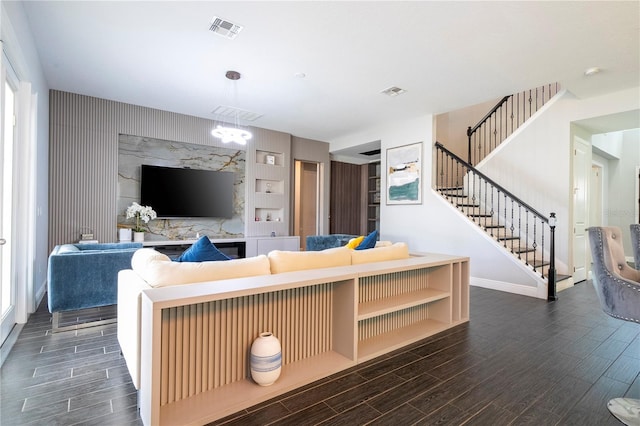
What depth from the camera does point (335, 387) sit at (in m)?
2.01

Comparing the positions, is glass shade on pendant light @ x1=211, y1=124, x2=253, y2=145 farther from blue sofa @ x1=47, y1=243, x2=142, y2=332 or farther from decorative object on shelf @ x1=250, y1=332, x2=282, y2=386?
decorative object on shelf @ x1=250, y1=332, x2=282, y2=386

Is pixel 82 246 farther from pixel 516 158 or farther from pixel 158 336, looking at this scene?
pixel 516 158

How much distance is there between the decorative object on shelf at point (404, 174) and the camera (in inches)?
229

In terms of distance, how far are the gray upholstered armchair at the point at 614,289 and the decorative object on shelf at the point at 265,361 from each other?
192cm

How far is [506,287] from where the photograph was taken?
15.1ft

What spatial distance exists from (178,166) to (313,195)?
10.4 feet

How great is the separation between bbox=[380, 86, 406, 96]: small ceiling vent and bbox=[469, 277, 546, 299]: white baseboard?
3.10 m

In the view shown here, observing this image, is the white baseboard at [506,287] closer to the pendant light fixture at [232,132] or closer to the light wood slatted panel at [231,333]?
the light wood slatted panel at [231,333]

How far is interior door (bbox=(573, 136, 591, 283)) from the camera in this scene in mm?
5105

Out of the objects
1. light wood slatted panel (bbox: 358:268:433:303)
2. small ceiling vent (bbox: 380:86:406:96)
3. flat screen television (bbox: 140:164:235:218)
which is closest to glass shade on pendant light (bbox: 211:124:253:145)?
flat screen television (bbox: 140:164:235:218)

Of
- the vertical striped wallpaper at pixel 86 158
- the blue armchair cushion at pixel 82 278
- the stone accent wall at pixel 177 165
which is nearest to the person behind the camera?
the blue armchair cushion at pixel 82 278

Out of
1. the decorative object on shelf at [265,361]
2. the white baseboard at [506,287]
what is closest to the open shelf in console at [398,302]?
the decorative object on shelf at [265,361]

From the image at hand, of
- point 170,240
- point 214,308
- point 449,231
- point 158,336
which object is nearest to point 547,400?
point 214,308

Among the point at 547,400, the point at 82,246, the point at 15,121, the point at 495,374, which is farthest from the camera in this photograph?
the point at 82,246
